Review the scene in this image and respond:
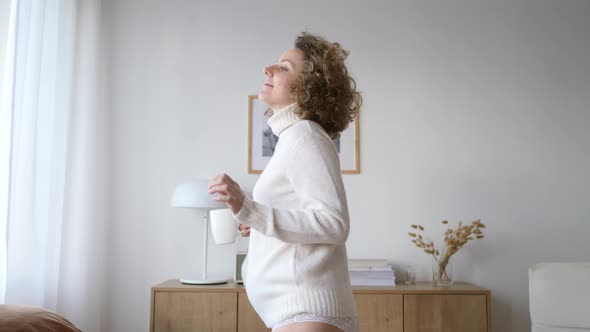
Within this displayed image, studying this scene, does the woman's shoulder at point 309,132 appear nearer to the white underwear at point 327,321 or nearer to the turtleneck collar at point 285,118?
the turtleneck collar at point 285,118

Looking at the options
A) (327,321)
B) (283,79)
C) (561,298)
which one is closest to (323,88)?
(283,79)

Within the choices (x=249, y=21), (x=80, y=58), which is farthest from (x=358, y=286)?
(x=80, y=58)

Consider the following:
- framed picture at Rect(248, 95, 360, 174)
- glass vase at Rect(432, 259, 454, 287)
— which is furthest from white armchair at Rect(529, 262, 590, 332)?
framed picture at Rect(248, 95, 360, 174)

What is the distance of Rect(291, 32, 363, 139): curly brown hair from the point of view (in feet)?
4.35

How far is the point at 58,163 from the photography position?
2.72 meters

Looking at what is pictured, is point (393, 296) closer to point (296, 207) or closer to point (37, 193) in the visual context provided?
point (296, 207)

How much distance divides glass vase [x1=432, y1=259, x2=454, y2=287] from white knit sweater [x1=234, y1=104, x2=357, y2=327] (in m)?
1.85

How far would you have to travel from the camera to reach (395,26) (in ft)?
10.8

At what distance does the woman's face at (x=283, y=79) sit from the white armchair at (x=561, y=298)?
1534mm

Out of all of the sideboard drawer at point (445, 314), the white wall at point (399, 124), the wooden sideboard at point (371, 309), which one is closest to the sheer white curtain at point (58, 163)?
the white wall at point (399, 124)

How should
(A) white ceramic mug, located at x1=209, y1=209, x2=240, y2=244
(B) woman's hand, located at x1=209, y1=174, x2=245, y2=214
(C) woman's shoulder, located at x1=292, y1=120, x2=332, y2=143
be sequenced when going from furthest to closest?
(A) white ceramic mug, located at x1=209, y1=209, x2=240, y2=244 → (C) woman's shoulder, located at x1=292, y1=120, x2=332, y2=143 → (B) woman's hand, located at x1=209, y1=174, x2=245, y2=214

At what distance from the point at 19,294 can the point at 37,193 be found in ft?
1.59

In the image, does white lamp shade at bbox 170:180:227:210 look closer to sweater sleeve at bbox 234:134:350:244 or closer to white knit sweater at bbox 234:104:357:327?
white knit sweater at bbox 234:104:357:327

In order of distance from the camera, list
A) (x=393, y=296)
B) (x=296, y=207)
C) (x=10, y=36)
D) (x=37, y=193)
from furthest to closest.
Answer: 1. (x=393, y=296)
2. (x=37, y=193)
3. (x=10, y=36)
4. (x=296, y=207)
